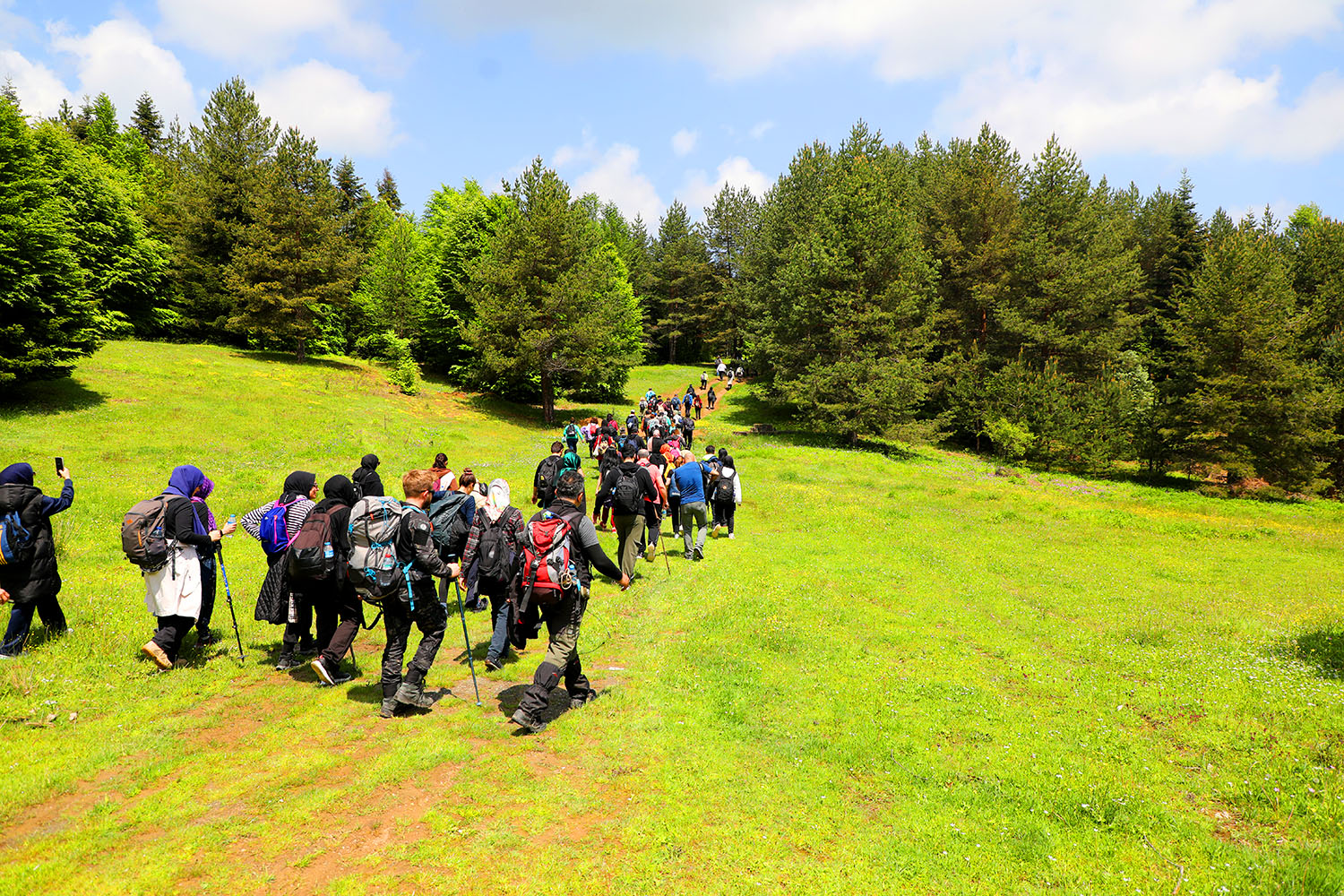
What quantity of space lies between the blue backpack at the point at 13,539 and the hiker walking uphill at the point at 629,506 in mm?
8016

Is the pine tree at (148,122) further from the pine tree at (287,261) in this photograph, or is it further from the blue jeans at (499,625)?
the blue jeans at (499,625)

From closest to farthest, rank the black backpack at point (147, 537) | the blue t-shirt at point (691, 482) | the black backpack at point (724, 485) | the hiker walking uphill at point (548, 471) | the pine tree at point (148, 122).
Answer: the black backpack at point (147, 537) < the hiker walking uphill at point (548, 471) < the blue t-shirt at point (691, 482) < the black backpack at point (724, 485) < the pine tree at point (148, 122)

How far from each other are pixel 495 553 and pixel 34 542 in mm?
5652

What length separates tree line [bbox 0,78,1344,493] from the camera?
33.6 meters

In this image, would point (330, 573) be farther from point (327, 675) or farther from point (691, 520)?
point (691, 520)

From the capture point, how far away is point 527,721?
670cm

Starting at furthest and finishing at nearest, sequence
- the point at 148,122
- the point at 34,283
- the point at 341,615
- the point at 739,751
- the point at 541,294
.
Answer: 1. the point at 148,122
2. the point at 541,294
3. the point at 34,283
4. the point at 341,615
5. the point at 739,751

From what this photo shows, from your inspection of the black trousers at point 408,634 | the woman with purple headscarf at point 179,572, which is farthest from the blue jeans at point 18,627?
the black trousers at point 408,634

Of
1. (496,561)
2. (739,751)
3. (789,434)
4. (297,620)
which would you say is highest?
(496,561)

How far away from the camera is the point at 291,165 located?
39.7 m

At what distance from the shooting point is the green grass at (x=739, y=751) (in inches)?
192

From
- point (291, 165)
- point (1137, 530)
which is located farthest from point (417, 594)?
point (291, 165)

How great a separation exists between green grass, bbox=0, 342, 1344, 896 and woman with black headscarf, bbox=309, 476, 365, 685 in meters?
0.38

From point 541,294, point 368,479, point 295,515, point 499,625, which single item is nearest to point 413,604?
point 499,625
